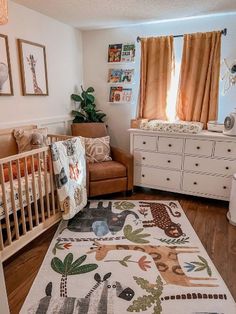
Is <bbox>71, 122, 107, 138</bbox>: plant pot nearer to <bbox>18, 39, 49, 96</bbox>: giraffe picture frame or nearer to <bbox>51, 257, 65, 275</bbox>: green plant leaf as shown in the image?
<bbox>18, 39, 49, 96</bbox>: giraffe picture frame

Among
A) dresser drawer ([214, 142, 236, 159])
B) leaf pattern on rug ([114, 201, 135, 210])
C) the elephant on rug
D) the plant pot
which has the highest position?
the plant pot

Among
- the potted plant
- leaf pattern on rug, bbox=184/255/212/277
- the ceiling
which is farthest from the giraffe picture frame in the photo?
leaf pattern on rug, bbox=184/255/212/277

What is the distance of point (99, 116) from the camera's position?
3631 millimetres

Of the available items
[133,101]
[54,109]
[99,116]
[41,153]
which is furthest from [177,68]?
[41,153]

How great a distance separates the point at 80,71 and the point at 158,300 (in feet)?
10.6

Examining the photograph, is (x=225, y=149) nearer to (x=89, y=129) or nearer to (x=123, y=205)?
(x=123, y=205)

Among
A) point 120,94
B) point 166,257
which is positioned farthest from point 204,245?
point 120,94

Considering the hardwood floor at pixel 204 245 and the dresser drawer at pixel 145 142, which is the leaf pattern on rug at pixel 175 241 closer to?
the hardwood floor at pixel 204 245

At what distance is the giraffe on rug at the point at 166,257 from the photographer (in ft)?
5.59

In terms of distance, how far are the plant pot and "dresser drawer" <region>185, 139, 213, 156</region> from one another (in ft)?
4.10

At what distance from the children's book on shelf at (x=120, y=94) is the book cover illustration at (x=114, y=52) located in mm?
401

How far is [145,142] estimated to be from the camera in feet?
10.0

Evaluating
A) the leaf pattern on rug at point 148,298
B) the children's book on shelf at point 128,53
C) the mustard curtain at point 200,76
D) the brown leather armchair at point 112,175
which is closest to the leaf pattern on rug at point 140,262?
the leaf pattern on rug at point 148,298

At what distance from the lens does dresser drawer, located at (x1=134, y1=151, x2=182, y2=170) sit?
2951mm
